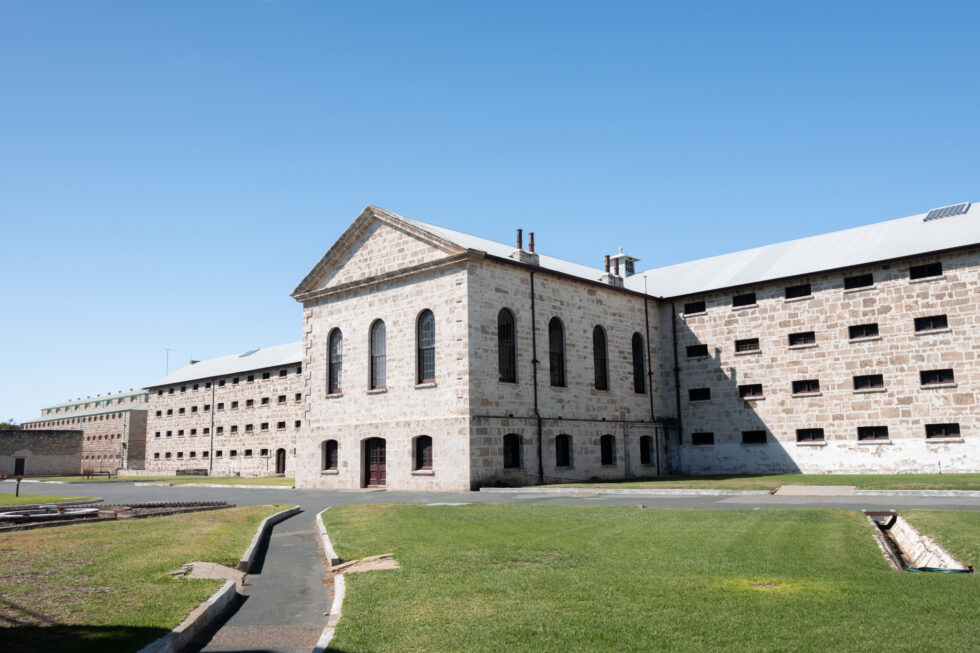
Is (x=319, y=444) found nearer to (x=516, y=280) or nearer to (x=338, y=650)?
(x=516, y=280)

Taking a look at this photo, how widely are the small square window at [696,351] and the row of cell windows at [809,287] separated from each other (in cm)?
168

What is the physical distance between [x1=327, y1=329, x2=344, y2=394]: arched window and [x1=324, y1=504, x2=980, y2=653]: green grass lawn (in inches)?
836

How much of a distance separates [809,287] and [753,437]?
7173 mm

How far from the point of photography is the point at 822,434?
3127cm

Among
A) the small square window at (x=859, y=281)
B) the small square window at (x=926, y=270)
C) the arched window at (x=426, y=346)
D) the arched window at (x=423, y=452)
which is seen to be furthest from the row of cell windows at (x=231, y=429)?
the small square window at (x=926, y=270)

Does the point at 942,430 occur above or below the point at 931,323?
below

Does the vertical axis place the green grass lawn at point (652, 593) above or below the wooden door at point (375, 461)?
below

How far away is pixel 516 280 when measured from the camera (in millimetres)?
30281

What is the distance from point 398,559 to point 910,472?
25899 mm

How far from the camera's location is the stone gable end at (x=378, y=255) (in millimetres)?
30500

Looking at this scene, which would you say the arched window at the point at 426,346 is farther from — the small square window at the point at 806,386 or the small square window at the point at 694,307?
the small square window at the point at 806,386

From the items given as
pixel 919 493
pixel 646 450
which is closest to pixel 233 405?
pixel 646 450

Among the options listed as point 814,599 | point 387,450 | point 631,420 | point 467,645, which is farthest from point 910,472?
point 467,645

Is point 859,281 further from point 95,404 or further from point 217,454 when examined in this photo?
point 95,404
